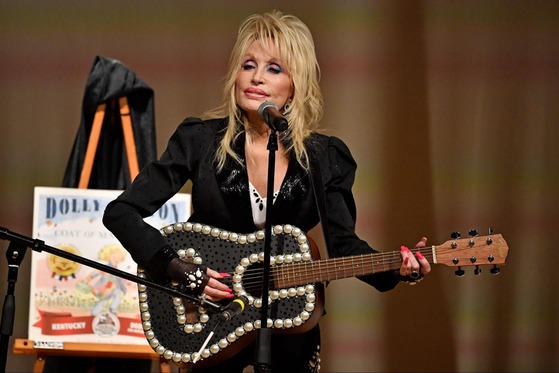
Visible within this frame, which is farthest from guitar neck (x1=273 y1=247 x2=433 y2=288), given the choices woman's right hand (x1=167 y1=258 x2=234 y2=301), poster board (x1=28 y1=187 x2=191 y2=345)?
poster board (x1=28 y1=187 x2=191 y2=345)

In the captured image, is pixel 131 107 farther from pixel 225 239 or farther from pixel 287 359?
pixel 287 359

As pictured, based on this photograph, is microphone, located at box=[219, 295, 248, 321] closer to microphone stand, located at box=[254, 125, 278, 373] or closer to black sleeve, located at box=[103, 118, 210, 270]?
microphone stand, located at box=[254, 125, 278, 373]

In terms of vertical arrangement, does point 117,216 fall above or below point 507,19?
below

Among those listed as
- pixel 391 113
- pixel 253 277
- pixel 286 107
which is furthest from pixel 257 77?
pixel 391 113

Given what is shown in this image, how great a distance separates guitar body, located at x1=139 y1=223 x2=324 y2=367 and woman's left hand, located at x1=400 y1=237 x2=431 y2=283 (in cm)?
26

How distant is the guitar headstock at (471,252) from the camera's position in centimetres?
277

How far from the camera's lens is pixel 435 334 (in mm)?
4754

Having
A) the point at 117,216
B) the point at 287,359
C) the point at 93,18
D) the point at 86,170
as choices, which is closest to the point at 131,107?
the point at 86,170

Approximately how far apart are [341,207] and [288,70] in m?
0.46

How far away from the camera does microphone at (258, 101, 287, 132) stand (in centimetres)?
253

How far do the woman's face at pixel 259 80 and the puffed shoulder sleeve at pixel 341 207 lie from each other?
0.25 metres

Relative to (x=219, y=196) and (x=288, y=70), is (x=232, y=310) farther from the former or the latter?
(x=288, y=70)

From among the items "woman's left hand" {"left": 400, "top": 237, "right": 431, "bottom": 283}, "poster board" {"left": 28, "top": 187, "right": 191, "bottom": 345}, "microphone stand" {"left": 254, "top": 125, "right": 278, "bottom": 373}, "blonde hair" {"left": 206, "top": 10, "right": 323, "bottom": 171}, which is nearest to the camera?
"microphone stand" {"left": 254, "top": 125, "right": 278, "bottom": 373}

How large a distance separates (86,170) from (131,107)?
1.17ft
